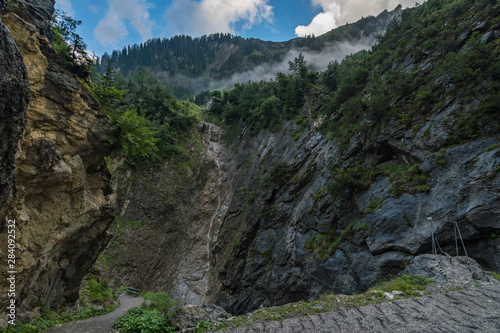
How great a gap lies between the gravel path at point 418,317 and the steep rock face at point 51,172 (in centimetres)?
745

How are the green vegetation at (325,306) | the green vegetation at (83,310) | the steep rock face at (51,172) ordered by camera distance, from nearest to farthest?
the green vegetation at (325,306) → the steep rock face at (51,172) → the green vegetation at (83,310)

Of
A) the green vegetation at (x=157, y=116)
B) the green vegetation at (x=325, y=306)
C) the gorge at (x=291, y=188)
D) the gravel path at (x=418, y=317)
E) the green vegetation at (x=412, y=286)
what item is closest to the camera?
the gravel path at (x=418, y=317)

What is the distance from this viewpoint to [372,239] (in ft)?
32.0

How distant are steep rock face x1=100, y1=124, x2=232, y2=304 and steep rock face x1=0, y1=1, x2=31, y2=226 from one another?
18.0m

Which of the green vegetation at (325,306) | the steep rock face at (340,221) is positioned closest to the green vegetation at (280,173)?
the steep rock face at (340,221)

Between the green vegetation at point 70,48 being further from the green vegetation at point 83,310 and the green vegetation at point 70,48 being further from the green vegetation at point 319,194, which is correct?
the green vegetation at point 319,194

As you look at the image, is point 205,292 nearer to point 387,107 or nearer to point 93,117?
point 93,117

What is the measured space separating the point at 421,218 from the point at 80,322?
14.2 metres

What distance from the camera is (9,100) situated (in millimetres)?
3963

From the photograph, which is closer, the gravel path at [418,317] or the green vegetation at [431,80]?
the gravel path at [418,317]

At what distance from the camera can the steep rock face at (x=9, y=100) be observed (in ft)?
12.4

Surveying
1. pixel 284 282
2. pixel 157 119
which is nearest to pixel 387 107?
pixel 284 282

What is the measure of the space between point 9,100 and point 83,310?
35.2ft

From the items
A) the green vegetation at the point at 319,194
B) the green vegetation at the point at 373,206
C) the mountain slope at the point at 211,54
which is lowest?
the green vegetation at the point at 373,206
